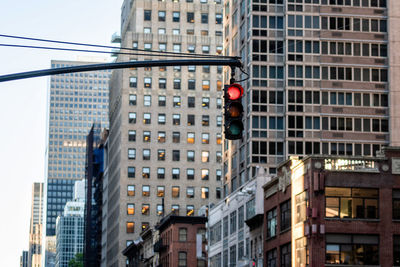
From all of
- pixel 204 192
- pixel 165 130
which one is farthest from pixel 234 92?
pixel 165 130

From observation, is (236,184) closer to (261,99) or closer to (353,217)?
(261,99)

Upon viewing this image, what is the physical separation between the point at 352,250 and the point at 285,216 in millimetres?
9892

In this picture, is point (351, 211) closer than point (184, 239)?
Yes

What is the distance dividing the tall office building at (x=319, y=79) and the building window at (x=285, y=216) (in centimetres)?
2668

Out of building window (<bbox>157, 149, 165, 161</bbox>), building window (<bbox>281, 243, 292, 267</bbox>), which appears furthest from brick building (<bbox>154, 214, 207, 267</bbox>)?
building window (<bbox>281, 243, 292, 267</bbox>)

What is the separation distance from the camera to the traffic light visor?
1964cm

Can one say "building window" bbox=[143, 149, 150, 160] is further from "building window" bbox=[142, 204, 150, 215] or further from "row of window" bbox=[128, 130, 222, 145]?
"building window" bbox=[142, 204, 150, 215]

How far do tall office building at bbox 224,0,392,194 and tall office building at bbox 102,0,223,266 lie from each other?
187 feet

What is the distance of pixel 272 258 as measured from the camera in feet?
266

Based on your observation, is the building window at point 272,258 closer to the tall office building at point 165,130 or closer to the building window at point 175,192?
the tall office building at point 165,130

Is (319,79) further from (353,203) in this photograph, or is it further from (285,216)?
(353,203)

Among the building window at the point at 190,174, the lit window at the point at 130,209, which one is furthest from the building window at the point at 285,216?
the lit window at the point at 130,209

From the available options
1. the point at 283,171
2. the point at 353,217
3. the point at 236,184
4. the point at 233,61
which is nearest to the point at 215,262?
the point at 236,184

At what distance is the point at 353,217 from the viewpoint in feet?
226
